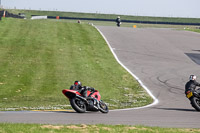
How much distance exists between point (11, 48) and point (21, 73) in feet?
29.5

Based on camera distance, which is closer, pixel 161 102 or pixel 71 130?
pixel 71 130

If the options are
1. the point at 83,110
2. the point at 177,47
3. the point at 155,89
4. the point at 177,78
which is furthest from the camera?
the point at 177,47

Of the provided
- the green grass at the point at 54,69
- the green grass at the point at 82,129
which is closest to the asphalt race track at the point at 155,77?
the green grass at the point at 82,129

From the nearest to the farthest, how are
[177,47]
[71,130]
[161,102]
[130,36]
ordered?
[71,130] → [161,102] → [177,47] → [130,36]

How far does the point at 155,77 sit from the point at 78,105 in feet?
41.0

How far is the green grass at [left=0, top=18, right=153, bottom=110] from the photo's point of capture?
802 inches

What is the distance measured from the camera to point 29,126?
1093 cm

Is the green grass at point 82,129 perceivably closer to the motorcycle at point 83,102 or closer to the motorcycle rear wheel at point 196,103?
the motorcycle at point 83,102

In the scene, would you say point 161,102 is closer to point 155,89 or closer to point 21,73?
point 155,89

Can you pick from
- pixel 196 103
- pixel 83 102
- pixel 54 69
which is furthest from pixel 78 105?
pixel 54 69

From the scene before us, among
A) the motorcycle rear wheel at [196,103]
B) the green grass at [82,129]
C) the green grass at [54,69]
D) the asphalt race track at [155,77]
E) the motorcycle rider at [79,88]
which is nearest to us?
the green grass at [82,129]

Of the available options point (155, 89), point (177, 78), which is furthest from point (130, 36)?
point (155, 89)

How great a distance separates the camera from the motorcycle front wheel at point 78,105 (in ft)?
47.6

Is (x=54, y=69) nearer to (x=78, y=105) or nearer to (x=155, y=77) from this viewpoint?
(x=155, y=77)
